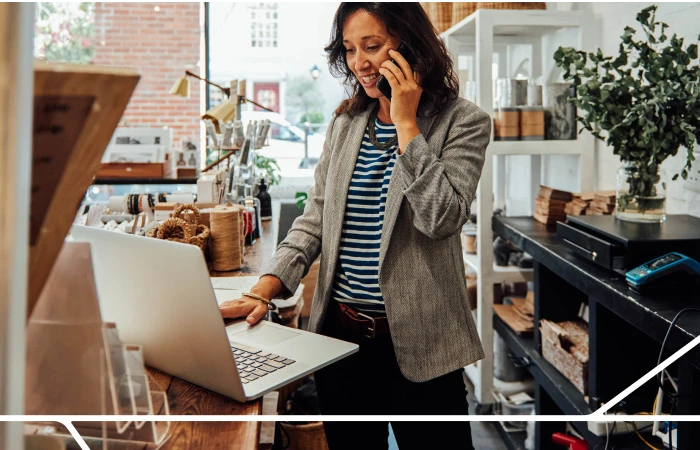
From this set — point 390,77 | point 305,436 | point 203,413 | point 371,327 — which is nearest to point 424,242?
point 371,327

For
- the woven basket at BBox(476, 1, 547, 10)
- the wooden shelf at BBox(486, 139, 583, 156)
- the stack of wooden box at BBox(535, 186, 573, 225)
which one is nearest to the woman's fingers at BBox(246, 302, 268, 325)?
the stack of wooden box at BBox(535, 186, 573, 225)

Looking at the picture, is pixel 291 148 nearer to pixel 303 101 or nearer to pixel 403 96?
pixel 303 101

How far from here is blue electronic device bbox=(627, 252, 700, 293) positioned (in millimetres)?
1228

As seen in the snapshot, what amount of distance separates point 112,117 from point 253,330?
0.76 meters

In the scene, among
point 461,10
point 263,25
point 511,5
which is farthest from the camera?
point 263,25

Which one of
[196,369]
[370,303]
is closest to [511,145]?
[370,303]

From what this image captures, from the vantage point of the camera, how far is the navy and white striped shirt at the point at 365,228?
1189 millimetres

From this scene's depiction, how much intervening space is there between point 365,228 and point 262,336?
0.97 feet

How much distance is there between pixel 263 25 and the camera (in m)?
6.76

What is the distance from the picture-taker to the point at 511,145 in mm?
Answer: 2471

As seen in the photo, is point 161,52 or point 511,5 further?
point 161,52

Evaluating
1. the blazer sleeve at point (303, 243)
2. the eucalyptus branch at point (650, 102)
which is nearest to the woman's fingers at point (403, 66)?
the blazer sleeve at point (303, 243)

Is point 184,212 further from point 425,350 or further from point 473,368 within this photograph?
point 473,368

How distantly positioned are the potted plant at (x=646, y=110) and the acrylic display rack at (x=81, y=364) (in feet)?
4.33
